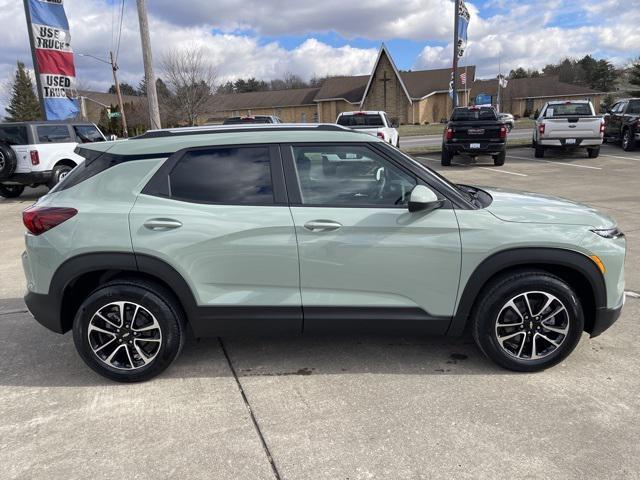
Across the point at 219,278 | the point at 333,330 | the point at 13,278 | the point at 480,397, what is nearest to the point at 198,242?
the point at 219,278

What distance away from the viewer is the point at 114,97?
79.6 metres

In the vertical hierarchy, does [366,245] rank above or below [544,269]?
above

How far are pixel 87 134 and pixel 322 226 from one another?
11.8 m

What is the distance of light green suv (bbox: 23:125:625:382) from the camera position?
3.27m

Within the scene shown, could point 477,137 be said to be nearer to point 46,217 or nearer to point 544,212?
point 544,212

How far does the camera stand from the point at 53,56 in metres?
14.0

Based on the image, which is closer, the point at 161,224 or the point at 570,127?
the point at 161,224

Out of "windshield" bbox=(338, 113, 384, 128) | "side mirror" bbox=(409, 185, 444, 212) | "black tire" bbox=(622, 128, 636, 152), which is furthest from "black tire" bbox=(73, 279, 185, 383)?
"black tire" bbox=(622, 128, 636, 152)

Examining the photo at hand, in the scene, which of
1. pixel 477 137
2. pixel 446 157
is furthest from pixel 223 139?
pixel 446 157

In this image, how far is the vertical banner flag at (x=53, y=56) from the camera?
1355cm

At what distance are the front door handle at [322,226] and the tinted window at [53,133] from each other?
35.4ft

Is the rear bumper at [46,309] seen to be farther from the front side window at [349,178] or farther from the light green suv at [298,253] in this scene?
the front side window at [349,178]

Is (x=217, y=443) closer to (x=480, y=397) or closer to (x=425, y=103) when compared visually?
(x=480, y=397)

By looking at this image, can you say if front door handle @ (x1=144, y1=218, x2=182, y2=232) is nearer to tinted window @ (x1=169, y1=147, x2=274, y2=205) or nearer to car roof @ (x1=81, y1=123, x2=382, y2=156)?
tinted window @ (x1=169, y1=147, x2=274, y2=205)
